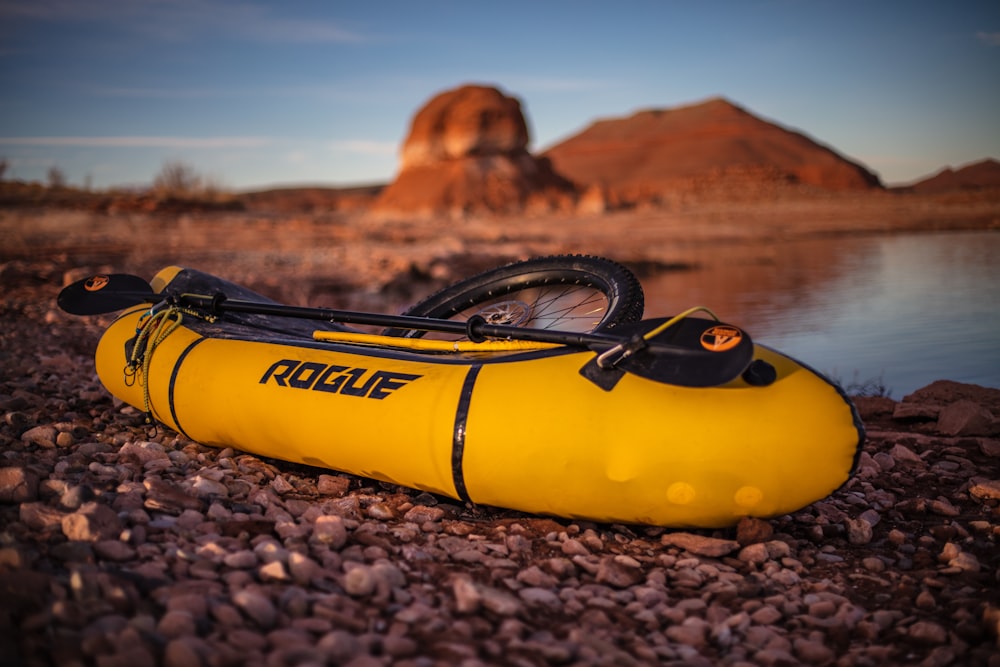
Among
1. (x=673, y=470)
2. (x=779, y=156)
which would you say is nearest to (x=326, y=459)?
(x=673, y=470)

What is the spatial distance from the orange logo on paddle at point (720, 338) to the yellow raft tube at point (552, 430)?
0.15 m

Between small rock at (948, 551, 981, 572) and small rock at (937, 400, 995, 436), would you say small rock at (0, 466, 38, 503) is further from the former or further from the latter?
small rock at (937, 400, 995, 436)

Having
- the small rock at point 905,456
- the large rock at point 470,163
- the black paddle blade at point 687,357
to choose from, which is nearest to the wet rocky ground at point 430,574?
the small rock at point 905,456

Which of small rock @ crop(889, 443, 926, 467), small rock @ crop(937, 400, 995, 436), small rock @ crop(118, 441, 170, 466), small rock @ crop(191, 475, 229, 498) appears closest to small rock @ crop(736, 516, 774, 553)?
small rock @ crop(889, 443, 926, 467)

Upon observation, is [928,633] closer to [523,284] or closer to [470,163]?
[523,284]

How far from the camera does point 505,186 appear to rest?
149ft

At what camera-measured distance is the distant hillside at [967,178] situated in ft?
107

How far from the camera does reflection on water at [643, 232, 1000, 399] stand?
6.48 metres

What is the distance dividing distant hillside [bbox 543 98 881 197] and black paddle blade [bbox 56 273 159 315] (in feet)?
189

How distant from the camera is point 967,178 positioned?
3509 centimetres

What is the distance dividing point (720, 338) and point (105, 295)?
3256mm

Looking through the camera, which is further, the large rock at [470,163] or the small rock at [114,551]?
the large rock at [470,163]

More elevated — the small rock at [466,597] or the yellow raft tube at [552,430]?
the yellow raft tube at [552,430]

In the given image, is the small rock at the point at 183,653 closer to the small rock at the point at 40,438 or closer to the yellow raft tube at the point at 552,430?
the yellow raft tube at the point at 552,430
